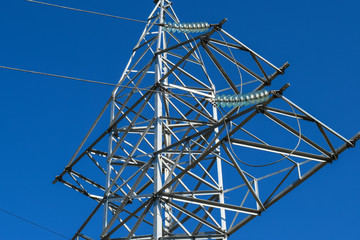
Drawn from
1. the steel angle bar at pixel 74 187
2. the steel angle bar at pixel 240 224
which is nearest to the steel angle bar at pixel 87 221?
the steel angle bar at pixel 74 187

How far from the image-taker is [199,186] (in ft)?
77.9

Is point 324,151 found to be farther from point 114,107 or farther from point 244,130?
point 114,107

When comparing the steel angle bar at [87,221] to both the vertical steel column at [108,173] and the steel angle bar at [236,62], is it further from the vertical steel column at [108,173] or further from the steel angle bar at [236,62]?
the steel angle bar at [236,62]

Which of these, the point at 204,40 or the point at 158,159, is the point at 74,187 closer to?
the point at 158,159

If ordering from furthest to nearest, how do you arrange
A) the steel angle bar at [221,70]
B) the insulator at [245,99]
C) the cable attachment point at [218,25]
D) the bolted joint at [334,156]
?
1. the cable attachment point at [218,25]
2. the steel angle bar at [221,70]
3. the bolted joint at [334,156]
4. the insulator at [245,99]

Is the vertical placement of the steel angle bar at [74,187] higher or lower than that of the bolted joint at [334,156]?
higher

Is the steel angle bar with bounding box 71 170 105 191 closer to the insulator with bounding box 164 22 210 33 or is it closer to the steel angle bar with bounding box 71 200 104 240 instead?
the steel angle bar with bounding box 71 200 104 240

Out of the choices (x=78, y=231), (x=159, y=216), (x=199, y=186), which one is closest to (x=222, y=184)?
(x=199, y=186)

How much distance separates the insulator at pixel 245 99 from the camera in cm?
1809

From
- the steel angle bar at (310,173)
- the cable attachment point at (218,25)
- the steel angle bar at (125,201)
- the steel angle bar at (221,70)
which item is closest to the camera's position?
the steel angle bar at (310,173)

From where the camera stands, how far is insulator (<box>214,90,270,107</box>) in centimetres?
1809

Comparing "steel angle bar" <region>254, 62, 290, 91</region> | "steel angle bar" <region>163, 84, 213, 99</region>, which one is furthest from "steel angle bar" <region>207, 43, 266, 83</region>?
"steel angle bar" <region>163, 84, 213, 99</region>

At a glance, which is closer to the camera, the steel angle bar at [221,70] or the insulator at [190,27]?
the steel angle bar at [221,70]

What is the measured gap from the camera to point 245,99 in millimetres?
18406
